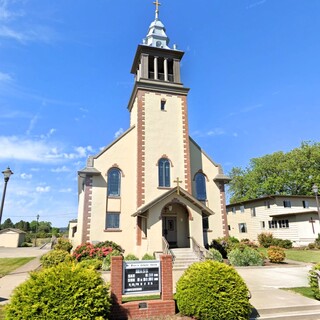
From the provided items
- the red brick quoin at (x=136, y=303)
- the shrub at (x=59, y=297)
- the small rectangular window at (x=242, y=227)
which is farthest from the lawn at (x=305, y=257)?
the shrub at (x=59, y=297)

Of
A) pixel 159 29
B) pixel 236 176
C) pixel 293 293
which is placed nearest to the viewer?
pixel 293 293

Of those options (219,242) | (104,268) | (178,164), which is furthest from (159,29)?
(104,268)

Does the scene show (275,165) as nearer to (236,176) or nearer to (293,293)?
(236,176)

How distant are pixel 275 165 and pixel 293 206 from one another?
659 inches

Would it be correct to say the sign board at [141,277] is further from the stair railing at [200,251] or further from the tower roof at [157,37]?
the tower roof at [157,37]

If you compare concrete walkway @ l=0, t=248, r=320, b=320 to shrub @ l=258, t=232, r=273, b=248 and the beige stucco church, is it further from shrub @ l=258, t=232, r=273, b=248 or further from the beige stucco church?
shrub @ l=258, t=232, r=273, b=248

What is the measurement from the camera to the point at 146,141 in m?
21.5

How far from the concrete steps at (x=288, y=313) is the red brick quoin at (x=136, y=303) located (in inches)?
97.6

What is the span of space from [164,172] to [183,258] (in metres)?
7.21

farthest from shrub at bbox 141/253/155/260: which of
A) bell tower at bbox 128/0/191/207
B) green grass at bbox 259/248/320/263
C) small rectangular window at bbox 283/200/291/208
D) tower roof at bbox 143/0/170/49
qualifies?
small rectangular window at bbox 283/200/291/208

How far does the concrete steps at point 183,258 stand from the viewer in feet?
52.6

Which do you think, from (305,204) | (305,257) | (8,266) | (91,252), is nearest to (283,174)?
(305,204)

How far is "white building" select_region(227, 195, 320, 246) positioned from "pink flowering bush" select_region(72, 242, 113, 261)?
24249mm

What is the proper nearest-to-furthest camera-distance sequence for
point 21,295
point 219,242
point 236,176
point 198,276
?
point 21,295 → point 198,276 → point 219,242 → point 236,176
